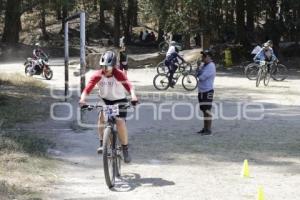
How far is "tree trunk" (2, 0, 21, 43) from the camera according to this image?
40.5 meters

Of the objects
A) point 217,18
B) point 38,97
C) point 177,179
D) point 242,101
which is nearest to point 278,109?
point 242,101

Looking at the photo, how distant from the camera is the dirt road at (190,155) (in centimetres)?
743

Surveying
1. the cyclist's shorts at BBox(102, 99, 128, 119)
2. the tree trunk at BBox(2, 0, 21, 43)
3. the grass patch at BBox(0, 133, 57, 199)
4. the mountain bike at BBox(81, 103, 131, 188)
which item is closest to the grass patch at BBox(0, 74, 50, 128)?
the grass patch at BBox(0, 133, 57, 199)

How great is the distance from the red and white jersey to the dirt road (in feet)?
3.91

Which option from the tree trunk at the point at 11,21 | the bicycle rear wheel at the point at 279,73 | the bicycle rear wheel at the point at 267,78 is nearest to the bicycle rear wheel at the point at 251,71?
the bicycle rear wheel at the point at 279,73

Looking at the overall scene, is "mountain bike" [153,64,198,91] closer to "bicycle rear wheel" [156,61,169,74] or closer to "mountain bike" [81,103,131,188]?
"bicycle rear wheel" [156,61,169,74]

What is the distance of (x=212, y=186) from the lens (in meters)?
7.66

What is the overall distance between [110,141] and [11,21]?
1430 inches

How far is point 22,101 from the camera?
53.8 ft

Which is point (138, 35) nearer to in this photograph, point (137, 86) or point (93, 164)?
point (137, 86)

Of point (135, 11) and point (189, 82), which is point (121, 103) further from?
point (135, 11)

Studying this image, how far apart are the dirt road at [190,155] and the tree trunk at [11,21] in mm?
25480

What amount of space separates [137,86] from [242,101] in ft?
19.4

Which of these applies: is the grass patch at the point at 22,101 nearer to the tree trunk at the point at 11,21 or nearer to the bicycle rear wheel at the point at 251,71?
the bicycle rear wheel at the point at 251,71
